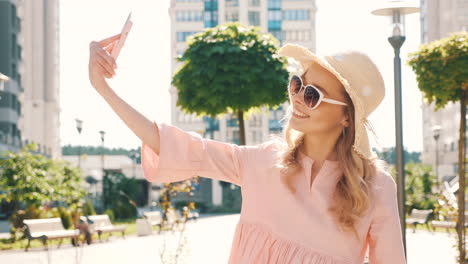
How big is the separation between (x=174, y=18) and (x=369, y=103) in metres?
87.3

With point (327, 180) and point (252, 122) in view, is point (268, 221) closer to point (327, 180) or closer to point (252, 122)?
point (327, 180)

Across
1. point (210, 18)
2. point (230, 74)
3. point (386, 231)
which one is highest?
point (210, 18)

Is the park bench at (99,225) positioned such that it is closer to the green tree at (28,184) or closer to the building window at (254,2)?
the green tree at (28,184)

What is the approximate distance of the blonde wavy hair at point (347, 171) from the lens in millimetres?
2725

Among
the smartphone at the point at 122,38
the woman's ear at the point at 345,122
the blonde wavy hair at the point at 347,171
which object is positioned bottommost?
Result: the blonde wavy hair at the point at 347,171

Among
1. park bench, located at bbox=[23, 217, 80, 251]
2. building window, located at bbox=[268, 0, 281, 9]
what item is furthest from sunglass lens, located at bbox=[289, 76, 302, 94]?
building window, located at bbox=[268, 0, 281, 9]

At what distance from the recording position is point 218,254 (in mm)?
17938

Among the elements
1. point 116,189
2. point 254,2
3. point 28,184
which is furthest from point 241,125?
point 254,2

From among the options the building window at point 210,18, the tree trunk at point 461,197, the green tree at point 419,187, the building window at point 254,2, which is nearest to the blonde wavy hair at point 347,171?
the tree trunk at point 461,197

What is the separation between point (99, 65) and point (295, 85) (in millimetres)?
730

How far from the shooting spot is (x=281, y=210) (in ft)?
8.99

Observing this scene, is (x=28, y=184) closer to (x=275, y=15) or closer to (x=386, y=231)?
(x=386, y=231)

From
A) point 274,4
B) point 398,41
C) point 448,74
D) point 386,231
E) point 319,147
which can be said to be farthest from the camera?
point 274,4

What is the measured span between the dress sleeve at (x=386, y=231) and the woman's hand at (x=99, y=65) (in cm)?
104
